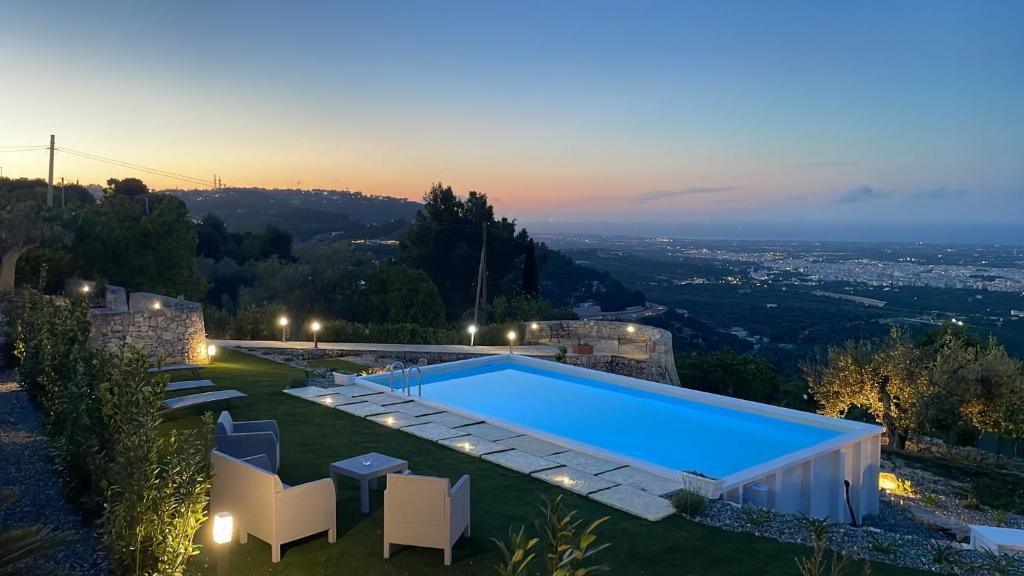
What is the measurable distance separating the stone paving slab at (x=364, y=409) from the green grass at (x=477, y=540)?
1.30 m

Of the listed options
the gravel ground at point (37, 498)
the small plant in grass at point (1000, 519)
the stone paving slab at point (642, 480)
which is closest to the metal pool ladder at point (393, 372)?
the stone paving slab at point (642, 480)

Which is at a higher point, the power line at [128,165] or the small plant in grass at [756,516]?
the power line at [128,165]

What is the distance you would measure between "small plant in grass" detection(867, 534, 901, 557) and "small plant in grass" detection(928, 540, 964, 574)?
0.28m

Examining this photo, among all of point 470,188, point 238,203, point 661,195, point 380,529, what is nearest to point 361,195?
point 238,203

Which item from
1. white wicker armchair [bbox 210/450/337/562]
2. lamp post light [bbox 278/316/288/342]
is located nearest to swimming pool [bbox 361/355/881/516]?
white wicker armchair [bbox 210/450/337/562]

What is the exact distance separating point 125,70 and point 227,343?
1088 centimetres

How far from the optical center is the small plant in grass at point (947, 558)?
5.16 meters

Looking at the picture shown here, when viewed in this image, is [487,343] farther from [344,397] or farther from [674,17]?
[674,17]

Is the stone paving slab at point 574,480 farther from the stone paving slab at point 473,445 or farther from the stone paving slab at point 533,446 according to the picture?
the stone paving slab at point 473,445

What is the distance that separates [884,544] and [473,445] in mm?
4581

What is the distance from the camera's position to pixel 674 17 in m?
20.1

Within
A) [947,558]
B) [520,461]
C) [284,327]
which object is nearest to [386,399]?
[520,461]

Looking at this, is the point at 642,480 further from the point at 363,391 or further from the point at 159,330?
the point at 159,330

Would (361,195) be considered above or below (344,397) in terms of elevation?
above
